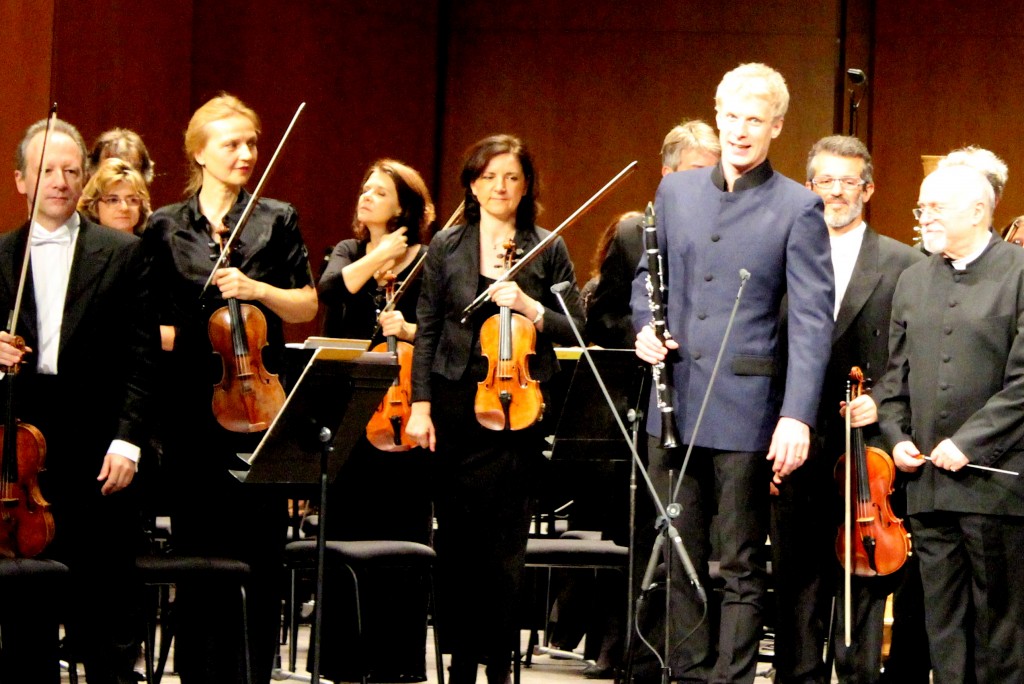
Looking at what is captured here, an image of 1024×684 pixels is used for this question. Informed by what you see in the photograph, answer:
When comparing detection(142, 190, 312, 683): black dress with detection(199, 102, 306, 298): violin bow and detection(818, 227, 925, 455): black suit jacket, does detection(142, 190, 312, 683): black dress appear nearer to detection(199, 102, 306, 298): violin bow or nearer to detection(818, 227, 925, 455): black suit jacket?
detection(199, 102, 306, 298): violin bow

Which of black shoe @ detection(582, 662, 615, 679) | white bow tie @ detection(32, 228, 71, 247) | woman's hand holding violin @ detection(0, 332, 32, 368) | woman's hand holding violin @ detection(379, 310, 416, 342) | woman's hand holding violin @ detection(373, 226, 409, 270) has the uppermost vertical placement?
woman's hand holding violin @ detection(373, 226, 409, 270)

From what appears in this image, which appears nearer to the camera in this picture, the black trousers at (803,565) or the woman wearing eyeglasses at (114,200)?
the black trousers at (803,565)

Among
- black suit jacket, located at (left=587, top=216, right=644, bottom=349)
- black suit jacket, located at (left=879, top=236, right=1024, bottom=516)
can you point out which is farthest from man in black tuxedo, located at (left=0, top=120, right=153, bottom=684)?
black suit jacket, located at (left=879, top=236, right=1024, bottom=516)

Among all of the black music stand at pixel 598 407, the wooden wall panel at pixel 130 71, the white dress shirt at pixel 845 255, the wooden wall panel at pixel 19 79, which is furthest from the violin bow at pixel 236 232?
the wooden wall panel at pixel 130 71

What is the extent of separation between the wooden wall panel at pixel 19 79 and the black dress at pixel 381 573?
1.54 m

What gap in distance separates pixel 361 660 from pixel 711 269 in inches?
62.4

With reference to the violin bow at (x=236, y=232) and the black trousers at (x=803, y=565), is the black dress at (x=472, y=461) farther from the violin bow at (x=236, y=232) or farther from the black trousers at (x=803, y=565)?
the black trousers at (x=803, y=565)

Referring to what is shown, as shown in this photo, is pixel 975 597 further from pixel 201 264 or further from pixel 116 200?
pixel 116 200

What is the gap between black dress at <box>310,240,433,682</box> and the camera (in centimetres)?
439

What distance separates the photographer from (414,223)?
496 centimetres

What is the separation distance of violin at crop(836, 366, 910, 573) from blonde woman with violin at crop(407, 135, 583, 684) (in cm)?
83

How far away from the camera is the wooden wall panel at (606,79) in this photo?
27.0 ft

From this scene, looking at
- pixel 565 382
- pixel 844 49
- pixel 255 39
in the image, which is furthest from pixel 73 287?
pixel 844 49

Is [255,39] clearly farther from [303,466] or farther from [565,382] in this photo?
[303,466]
